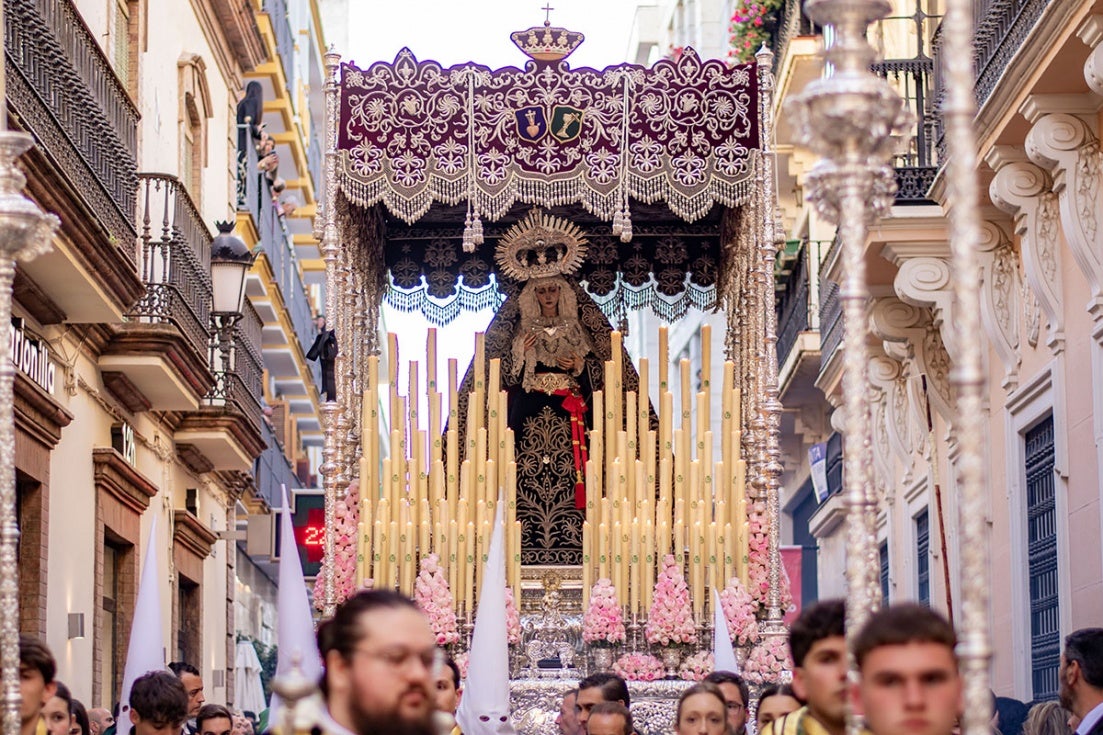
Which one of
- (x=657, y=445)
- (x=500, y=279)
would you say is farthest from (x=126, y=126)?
(x=657, y=445)

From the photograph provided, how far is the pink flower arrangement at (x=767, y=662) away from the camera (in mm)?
10656

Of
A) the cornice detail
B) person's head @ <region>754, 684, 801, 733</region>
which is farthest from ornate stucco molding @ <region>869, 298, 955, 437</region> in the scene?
person's head @ <region>754, 684, 801, 733</region>

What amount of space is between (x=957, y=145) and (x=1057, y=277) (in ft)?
25.4

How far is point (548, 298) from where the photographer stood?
12.1 m

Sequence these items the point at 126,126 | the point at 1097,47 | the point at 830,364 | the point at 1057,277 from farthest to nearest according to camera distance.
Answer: the point at 830,364 → the point at 126,126 → the point at 1057,277 → the point at 1097,47

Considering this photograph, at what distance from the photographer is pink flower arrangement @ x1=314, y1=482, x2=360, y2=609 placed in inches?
435

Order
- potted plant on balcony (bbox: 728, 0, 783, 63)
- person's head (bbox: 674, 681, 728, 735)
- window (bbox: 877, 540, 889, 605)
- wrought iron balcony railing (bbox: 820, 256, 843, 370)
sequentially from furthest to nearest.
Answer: potted plant on balcony (bbox: 728, 0, 783, 63) < window (bbox: 877, 540, 889, 605) < wrought iron balcony railing (bbox: 820, 256, 843, 370) < person's head (bbox: 674, 681, 728, 735)

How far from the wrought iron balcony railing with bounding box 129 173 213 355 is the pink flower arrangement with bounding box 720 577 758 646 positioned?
4.77m

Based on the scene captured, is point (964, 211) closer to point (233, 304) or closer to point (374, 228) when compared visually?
point (374, 228)

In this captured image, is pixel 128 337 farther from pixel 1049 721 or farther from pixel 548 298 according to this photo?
pixel 1049 721

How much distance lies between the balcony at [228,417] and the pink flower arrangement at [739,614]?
6.14 m

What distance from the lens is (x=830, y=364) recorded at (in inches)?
696

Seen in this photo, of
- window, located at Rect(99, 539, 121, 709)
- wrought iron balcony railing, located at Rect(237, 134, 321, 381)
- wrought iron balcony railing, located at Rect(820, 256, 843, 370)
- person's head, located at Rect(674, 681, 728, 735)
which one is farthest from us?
wrought iron balcony railing, located at Rect(237, 134, 321, 381)

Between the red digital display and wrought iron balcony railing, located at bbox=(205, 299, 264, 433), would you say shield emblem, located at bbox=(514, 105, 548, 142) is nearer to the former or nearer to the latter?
wrought iron balcony railing, located at bbox=(205, 299, 264, 433)
